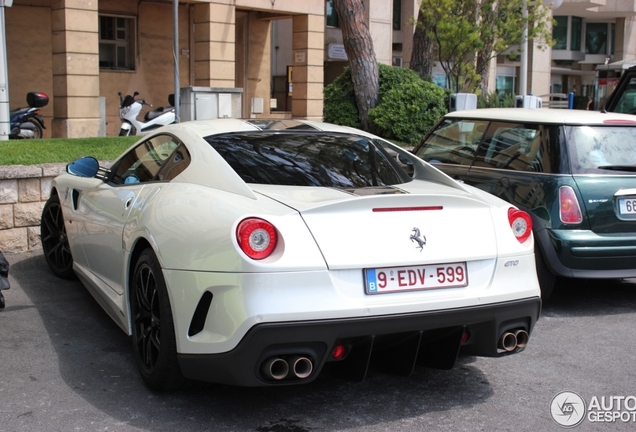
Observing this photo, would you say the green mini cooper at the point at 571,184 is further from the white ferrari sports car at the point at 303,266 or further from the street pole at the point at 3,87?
the street pole at the point at 3,87

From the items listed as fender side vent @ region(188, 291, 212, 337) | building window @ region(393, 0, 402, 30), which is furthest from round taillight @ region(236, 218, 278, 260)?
building window @ region(393, 0, 402, 30)

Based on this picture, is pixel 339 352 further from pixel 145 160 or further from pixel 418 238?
pixel 145 160

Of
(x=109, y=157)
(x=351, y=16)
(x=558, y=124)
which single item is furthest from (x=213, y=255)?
(x=351, y=16)

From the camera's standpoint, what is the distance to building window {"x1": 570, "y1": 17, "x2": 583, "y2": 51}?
4106 cm

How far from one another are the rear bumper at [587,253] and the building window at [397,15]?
26004 millimetres

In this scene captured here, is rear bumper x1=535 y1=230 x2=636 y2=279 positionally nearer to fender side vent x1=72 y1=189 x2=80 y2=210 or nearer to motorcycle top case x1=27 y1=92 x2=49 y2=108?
fender side vent x1=72 y1=189 x2=80 y2=210

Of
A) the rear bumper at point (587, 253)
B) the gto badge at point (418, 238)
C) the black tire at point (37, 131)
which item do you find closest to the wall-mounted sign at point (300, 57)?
the black tire at point (37, 131)

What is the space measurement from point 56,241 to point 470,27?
12.5 meters

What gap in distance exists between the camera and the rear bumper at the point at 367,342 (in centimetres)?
365

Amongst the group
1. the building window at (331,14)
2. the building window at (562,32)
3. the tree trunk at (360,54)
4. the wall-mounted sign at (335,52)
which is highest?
the building window at (562,32)

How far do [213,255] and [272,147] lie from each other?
1144 millimetres

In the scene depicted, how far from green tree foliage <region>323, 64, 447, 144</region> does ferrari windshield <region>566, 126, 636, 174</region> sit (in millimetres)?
9267

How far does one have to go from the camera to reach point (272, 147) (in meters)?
4.74

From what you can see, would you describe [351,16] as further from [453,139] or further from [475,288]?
[475,288]
